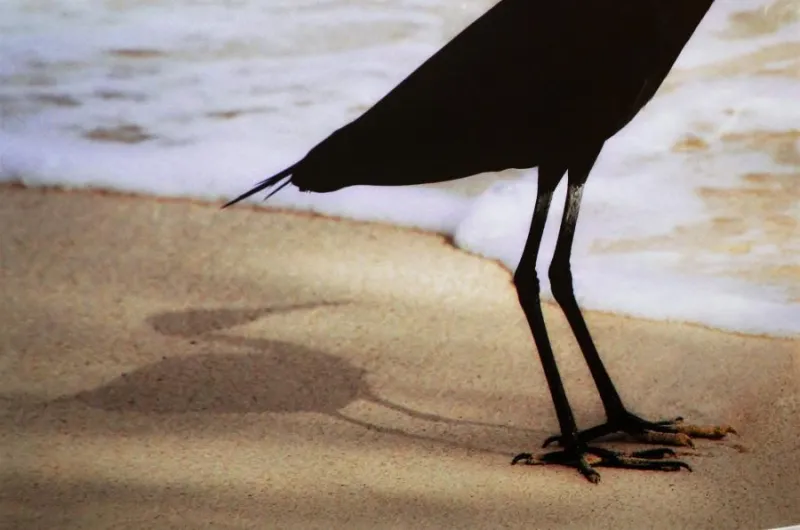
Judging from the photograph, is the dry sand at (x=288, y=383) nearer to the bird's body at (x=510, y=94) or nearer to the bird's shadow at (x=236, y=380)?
the bird's shadow at (x=236, y=380)

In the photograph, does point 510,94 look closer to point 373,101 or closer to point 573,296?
point 373,101

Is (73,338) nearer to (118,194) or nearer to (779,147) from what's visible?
(118,194)

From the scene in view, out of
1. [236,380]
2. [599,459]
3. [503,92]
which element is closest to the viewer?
[236,380]

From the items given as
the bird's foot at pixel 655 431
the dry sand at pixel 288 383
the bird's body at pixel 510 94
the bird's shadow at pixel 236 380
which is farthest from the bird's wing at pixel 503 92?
the bird's foot at pixel 655 431

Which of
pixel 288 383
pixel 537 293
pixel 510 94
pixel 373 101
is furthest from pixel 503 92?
pixel 288 383

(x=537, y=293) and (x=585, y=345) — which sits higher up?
(x=537, y=293)

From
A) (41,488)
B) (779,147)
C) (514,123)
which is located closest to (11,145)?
(41,488)

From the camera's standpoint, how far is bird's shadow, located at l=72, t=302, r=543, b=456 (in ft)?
4.74

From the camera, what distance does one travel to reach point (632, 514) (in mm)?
1688

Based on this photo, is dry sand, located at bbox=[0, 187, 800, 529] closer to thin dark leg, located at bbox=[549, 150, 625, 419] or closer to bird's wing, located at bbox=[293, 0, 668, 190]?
thin dark leg, located at bbox=[549, 150, 625, 419]

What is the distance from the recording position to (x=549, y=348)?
1690 millimetres

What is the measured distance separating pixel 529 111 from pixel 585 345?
488 mm

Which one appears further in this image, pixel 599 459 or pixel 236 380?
pixel 599 459

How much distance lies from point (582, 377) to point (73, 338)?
979 millimetres
